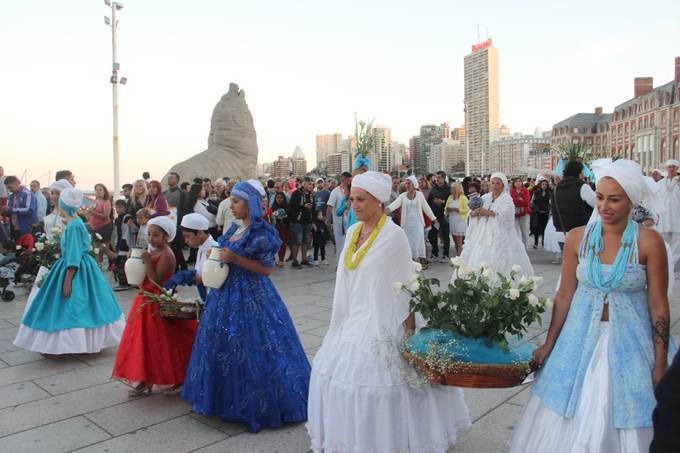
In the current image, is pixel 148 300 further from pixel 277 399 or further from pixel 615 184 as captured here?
pixel 615 184

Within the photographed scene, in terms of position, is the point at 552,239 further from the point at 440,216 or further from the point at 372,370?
the point at 372,370

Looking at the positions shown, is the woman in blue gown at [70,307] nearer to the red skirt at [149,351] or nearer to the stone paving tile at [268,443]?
the red skirt at [149,351]

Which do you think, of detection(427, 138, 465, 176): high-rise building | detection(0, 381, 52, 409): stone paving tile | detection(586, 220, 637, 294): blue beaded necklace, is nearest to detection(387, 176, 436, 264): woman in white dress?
detection(0, 381, 52, 409): stone paving tile

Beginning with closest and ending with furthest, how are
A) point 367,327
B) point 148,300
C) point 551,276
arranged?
point 367,327, point 148,300, point 551,276

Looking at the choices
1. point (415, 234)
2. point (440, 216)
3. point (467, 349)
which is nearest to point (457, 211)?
point (440, 216)

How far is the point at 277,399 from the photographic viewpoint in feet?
13.0

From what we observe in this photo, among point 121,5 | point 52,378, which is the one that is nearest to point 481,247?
point 52,378

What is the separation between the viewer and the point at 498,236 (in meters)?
8.29

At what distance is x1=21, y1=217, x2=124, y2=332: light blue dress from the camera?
18.4 ft

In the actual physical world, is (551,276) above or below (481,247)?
below

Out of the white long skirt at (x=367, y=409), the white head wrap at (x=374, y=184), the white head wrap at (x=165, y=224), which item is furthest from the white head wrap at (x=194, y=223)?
the white long skirt at (x=367, y=409)

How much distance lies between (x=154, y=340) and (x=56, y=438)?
3.08ft

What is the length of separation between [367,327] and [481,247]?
18.1 ft

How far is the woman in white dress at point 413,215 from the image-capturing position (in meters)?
11.4
